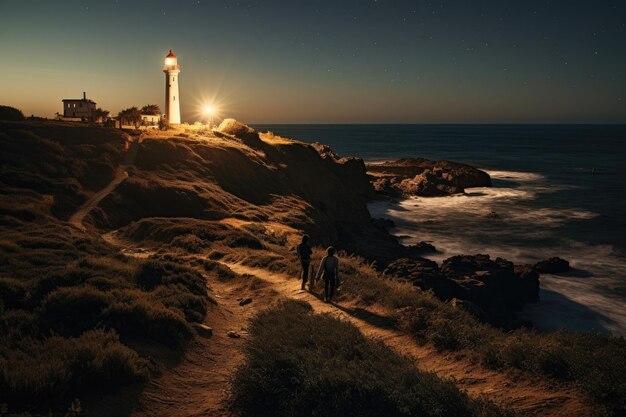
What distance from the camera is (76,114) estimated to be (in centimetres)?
5700

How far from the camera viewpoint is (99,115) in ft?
188

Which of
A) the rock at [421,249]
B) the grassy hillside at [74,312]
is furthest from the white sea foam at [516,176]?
the grassy hillside at [74,312]

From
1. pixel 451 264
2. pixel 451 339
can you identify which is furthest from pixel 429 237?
pixel 451 339

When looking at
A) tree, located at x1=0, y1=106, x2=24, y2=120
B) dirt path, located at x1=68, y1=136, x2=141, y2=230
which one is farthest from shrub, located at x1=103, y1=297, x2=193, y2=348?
tree, located at x1=0, y1=106, x2=24, y2=120

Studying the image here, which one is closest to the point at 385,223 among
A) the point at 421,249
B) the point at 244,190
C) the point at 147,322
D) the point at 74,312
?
the point at 421,249

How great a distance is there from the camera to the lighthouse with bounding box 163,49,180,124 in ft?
185

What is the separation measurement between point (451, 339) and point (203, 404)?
5.38m

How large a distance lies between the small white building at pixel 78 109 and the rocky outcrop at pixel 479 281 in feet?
159

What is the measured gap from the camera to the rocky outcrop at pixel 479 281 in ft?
67.9

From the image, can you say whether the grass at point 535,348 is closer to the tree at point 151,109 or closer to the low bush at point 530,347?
the low bush at point 530,347

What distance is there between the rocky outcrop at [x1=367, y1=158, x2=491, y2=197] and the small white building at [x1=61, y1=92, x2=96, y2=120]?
40.4 meters

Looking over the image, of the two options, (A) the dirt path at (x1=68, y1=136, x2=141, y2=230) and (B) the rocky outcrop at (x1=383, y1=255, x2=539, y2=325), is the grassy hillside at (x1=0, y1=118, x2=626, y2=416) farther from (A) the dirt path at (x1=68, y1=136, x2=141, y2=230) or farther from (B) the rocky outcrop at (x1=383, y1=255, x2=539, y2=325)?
(B) the rocky outcrop at (x1=383, y1=255, x2=539, y2=325)

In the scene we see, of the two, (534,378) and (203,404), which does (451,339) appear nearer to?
(534,378)

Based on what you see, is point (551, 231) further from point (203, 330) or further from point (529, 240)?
point (203, 330)
